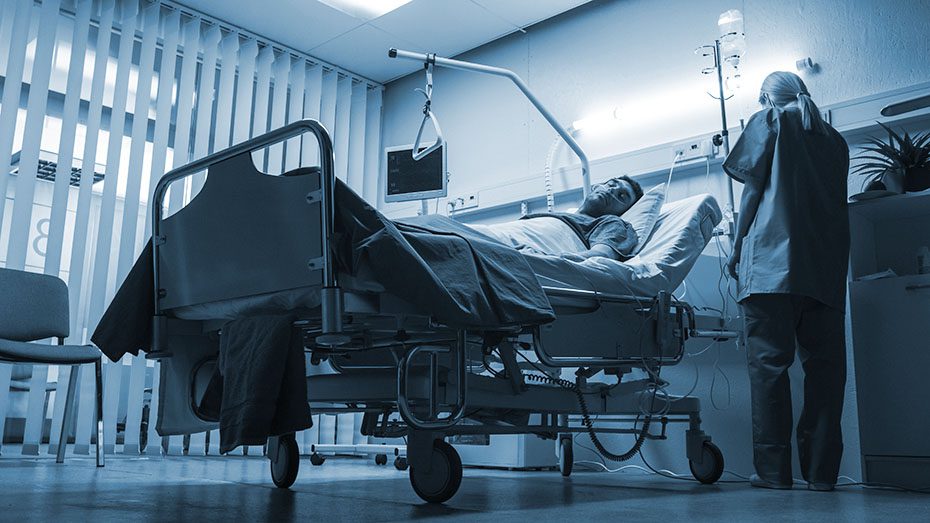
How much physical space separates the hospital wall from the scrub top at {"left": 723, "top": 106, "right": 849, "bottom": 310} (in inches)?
26.3

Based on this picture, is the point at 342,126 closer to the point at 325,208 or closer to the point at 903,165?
the point at 903,165

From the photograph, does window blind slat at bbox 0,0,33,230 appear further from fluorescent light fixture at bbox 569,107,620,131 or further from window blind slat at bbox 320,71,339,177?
fluorescent light fixture at bbox 569,107,620,131

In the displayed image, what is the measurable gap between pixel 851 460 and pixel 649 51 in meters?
2.36

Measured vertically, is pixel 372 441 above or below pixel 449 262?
below

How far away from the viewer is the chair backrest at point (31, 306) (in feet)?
12.5

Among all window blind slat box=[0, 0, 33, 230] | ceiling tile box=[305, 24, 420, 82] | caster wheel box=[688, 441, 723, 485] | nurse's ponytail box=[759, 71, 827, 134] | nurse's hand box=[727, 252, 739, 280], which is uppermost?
ceiling tile box=[305, 24, 420, 82]

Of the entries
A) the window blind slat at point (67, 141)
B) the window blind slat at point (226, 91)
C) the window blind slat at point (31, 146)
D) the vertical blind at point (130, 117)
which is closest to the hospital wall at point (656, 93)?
the vertical blind at point (130, 117)

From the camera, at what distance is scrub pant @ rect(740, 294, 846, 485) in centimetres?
282

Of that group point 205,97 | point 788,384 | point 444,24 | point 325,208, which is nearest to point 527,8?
point 444,24

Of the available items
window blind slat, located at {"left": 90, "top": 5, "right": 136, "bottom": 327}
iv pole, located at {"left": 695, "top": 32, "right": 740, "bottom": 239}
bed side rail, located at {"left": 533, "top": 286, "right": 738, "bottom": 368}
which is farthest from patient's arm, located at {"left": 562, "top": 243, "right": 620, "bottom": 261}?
window blind slat, located at {"left": 90, "top": 5, "right": 136, "bottom": 327}

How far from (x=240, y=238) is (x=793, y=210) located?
1.95 meters

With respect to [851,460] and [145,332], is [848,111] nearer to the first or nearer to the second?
[851,460]

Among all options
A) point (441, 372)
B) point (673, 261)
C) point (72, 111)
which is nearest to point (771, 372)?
point (673, 261)

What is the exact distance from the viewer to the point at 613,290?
8.47ft
